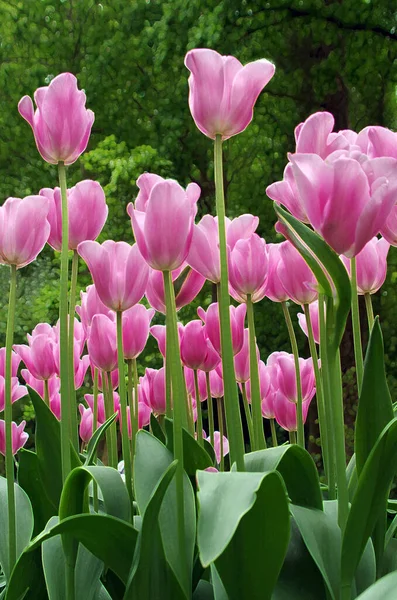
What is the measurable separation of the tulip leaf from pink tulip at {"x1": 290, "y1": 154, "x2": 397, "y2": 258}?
259 mm

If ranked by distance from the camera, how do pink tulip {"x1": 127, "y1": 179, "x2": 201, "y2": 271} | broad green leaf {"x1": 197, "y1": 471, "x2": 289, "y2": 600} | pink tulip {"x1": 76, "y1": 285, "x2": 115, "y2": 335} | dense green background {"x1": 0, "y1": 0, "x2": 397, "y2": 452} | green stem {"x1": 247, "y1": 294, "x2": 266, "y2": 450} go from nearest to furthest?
broad green leaf {"x1": 197, "y1": 471, "x2": 289, "y2": 600}
pink tulip {"x1": 127, "y1": 179, "x2": 201, "y2": 271}
green stem {"x1": 247, "y1": 294, "x2": 266, "y2": 450}
pink tulip {"x1": 76, "y1": 285, "x2": 115, "y2": 335}
dense green background {"x1": 0, "y1": 0, "x2": 397, "y2": 452}

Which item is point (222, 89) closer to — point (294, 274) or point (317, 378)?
point (294, 274)

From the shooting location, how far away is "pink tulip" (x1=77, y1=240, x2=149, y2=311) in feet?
1.78

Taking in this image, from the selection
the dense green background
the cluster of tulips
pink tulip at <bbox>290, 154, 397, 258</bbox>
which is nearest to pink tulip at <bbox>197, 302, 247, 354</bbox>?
the cluster of tulips

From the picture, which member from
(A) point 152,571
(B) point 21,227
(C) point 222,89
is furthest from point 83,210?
(A) point 152,571

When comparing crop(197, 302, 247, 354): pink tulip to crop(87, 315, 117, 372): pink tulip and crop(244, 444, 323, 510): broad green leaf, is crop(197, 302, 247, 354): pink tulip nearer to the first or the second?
crop(87, 315, 117, 372): pink tulip

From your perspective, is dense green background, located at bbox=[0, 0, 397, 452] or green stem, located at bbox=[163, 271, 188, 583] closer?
green stem, located at bbox=[163, 271, 188, 583]

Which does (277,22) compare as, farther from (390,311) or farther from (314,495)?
(314,495)

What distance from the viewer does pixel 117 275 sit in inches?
21.6

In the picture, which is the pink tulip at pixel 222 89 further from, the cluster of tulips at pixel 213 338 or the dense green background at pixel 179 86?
the dense green background at pixel 179 86

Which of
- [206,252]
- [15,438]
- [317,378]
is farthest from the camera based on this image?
[15,438]

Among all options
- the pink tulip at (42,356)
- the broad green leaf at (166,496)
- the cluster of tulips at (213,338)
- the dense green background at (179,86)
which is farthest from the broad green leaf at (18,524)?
the dense green background at (179,86)

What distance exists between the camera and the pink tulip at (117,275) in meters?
0.54

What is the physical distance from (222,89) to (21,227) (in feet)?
0.59
